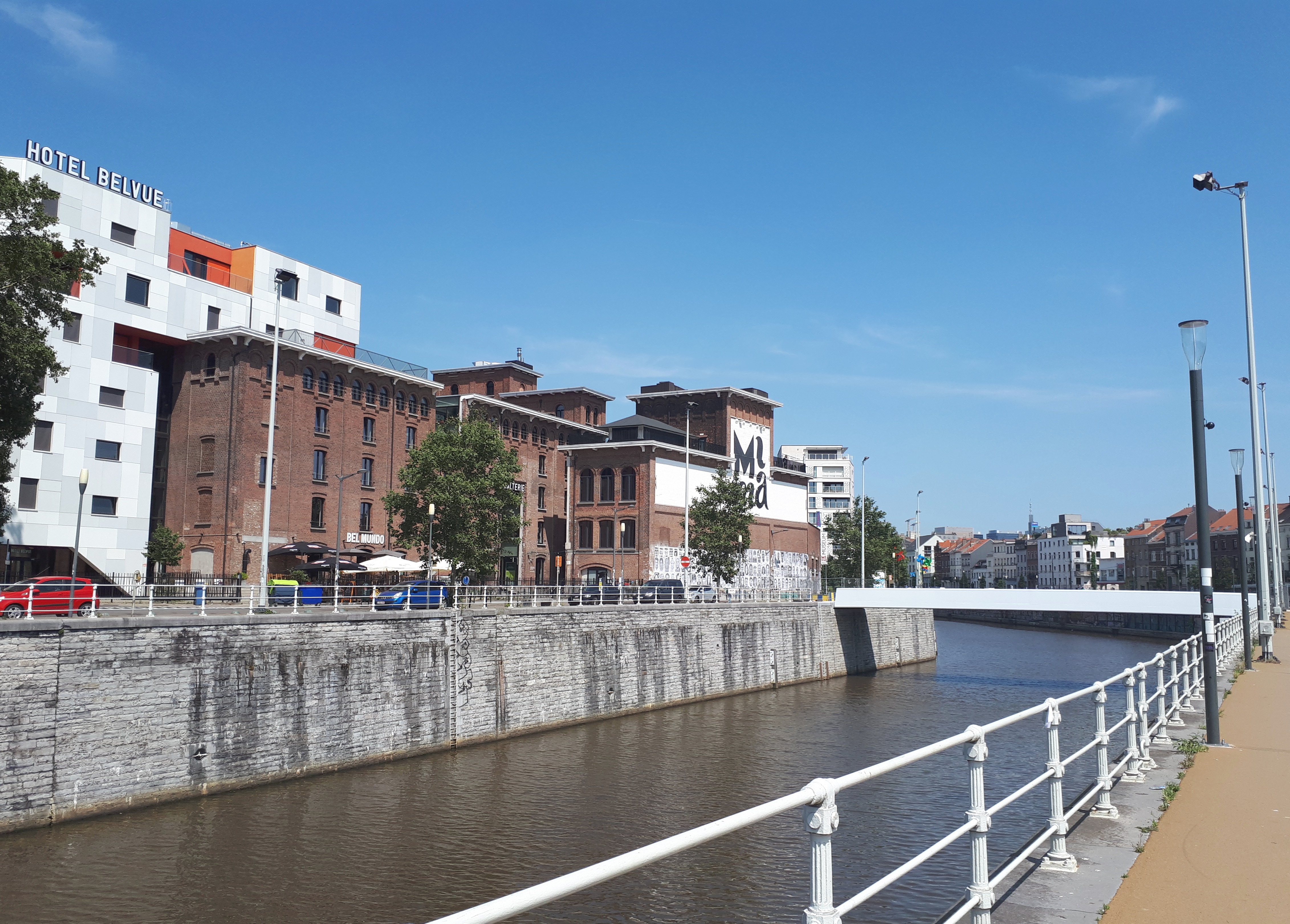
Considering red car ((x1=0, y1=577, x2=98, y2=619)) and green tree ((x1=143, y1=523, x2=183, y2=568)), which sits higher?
green tree ((x1=143, y1=523, x2=183, y2=568))

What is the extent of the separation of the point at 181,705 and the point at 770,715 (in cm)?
2408

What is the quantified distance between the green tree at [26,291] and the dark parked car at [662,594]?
26.7m

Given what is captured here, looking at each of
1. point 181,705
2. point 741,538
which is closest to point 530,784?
point 181,705

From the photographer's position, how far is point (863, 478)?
84188 mm

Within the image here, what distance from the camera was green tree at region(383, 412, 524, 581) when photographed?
44.7m

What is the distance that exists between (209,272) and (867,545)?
62155mm

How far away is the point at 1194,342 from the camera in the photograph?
47.6 ft

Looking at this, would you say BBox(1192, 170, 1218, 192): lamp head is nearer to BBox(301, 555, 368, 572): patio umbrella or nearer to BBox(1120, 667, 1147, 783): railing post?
BBox(1120, 667, 1147, 783): railing post

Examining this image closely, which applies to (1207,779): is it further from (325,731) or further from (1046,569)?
(1046,569)

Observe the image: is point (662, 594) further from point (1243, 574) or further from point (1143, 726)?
point (1143, 726)

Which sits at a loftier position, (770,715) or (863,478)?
(863,478)

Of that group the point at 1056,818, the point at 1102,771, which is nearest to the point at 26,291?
the point at 1102,771

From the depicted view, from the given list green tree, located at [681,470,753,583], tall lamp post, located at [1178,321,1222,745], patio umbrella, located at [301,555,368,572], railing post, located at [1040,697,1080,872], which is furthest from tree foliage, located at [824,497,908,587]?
railing post, located at [1040,697,1080,872]

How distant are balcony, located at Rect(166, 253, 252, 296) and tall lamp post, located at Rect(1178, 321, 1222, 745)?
51.0m
